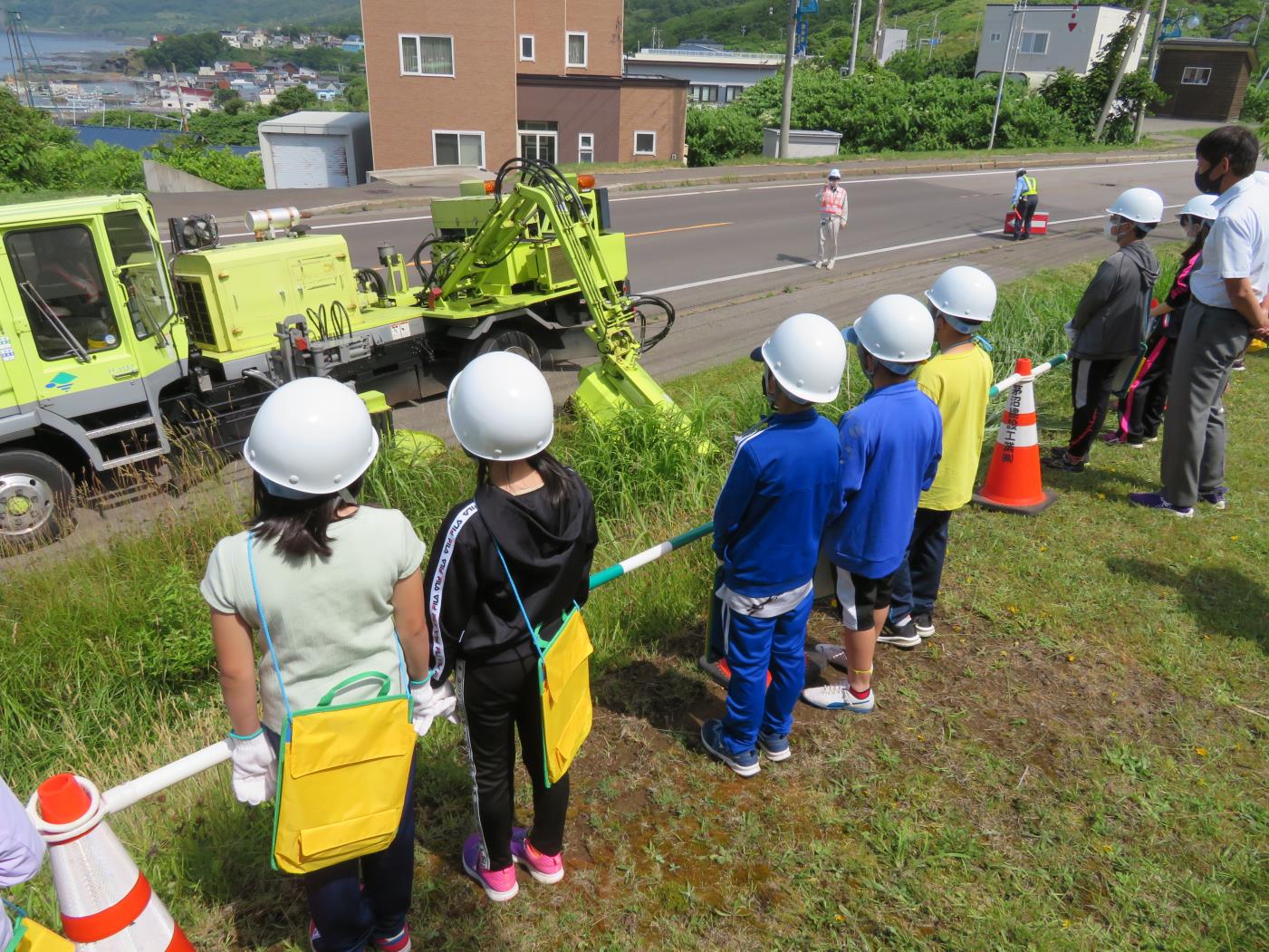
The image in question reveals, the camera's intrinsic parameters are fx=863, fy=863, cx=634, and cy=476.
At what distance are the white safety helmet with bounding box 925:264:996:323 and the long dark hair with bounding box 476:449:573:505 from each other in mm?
2288

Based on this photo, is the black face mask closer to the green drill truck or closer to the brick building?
the green drill truck

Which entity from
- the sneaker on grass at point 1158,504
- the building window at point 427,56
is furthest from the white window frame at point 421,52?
the sneaker on grass at point 1158,504

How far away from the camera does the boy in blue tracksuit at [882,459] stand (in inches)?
135

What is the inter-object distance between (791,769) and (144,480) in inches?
228

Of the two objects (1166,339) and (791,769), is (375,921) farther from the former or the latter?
(1166,339)

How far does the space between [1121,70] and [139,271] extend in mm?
43525

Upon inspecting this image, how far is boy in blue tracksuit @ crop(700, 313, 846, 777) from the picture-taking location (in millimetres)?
3039

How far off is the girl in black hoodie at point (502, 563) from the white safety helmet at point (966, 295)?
7.47ft

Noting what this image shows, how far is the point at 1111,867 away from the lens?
3113 millimetres

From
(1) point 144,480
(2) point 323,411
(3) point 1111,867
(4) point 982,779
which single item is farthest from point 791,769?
(1) point 144,480

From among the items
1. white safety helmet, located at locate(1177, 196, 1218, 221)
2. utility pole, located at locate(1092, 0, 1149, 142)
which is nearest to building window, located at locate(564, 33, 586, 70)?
utility pole, located at locate(1092, 0, 1149, 142)

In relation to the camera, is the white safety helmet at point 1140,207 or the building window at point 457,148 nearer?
the white safety helmet at point 1140,207

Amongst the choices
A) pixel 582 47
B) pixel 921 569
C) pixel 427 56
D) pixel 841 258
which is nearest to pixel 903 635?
pixel 921 569

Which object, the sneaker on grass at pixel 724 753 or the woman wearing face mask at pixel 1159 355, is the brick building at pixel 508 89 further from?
the sneaker on grass at pixel 724 753
